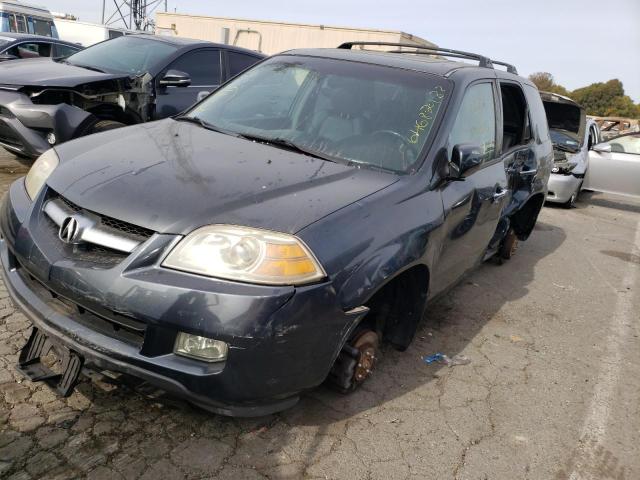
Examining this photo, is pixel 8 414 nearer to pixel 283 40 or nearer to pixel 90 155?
pixel 90 155

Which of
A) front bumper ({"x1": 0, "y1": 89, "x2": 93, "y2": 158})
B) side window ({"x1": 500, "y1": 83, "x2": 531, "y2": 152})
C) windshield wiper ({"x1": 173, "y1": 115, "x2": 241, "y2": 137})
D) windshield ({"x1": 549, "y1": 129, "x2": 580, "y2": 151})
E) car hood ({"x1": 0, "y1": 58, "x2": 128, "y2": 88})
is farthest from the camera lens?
windshield ({"x1": 549, "y1": 129, "x2": 580, "y2": 151})

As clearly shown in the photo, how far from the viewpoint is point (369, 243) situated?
2443mm

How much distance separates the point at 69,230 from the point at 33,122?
3469 mm

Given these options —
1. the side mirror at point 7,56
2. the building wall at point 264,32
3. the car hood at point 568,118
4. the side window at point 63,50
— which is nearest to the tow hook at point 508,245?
the car hood at point 568,118

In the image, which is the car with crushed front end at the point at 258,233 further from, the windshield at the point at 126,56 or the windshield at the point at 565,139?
the windshield at the point at 565,139

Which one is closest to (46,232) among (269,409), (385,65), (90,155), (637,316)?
(90,155)

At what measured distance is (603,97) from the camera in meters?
43.1

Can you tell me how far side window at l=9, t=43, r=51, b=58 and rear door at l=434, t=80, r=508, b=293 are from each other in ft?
28.8

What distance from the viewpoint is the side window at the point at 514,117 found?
4.54 meters

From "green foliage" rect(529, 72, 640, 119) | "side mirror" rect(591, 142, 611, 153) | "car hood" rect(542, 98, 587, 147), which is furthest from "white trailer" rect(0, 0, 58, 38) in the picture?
"green foliage" rect(529, 72, 640, 119)

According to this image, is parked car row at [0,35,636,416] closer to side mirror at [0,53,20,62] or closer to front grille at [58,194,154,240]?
front grille at [58,194,154,240]

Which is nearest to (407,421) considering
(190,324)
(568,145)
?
(190,324)

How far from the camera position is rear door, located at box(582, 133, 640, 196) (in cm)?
959

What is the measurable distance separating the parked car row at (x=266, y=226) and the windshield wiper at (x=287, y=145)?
0.01 m
